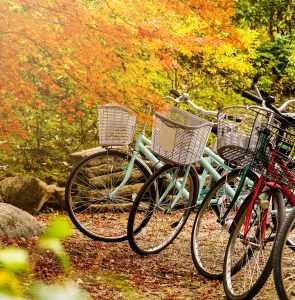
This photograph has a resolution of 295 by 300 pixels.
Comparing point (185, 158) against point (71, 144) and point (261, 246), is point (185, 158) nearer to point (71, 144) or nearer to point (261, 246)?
point (261, 246)

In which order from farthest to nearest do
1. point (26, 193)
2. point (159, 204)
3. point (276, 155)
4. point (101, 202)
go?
point (26, 193) < point (101, 202) < point (159, 204) < point (276, 155)

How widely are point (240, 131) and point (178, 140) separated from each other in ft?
2.45

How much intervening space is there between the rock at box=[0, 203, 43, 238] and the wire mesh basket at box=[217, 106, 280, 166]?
2028 mm

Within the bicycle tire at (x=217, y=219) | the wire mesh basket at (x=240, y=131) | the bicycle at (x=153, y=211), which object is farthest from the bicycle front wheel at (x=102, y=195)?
the wire mesh basket at (x=240, y=131)

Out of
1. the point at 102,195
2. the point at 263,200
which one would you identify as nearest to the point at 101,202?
the point at 102,195

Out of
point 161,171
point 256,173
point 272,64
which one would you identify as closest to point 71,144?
point 272,64

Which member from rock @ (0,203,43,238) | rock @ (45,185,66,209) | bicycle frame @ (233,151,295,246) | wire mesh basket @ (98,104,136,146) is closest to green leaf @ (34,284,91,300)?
bicycle frame @ (233,151,295,246)

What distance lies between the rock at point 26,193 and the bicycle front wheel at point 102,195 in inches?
15.7

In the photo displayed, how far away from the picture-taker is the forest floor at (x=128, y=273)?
12.4 feet

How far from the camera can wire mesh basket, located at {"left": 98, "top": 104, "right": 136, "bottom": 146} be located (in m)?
4.77

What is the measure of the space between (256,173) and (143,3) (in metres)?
2.42

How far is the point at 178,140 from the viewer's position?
418cm

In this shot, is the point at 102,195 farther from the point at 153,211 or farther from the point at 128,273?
the point at 128,273

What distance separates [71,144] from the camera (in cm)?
930
